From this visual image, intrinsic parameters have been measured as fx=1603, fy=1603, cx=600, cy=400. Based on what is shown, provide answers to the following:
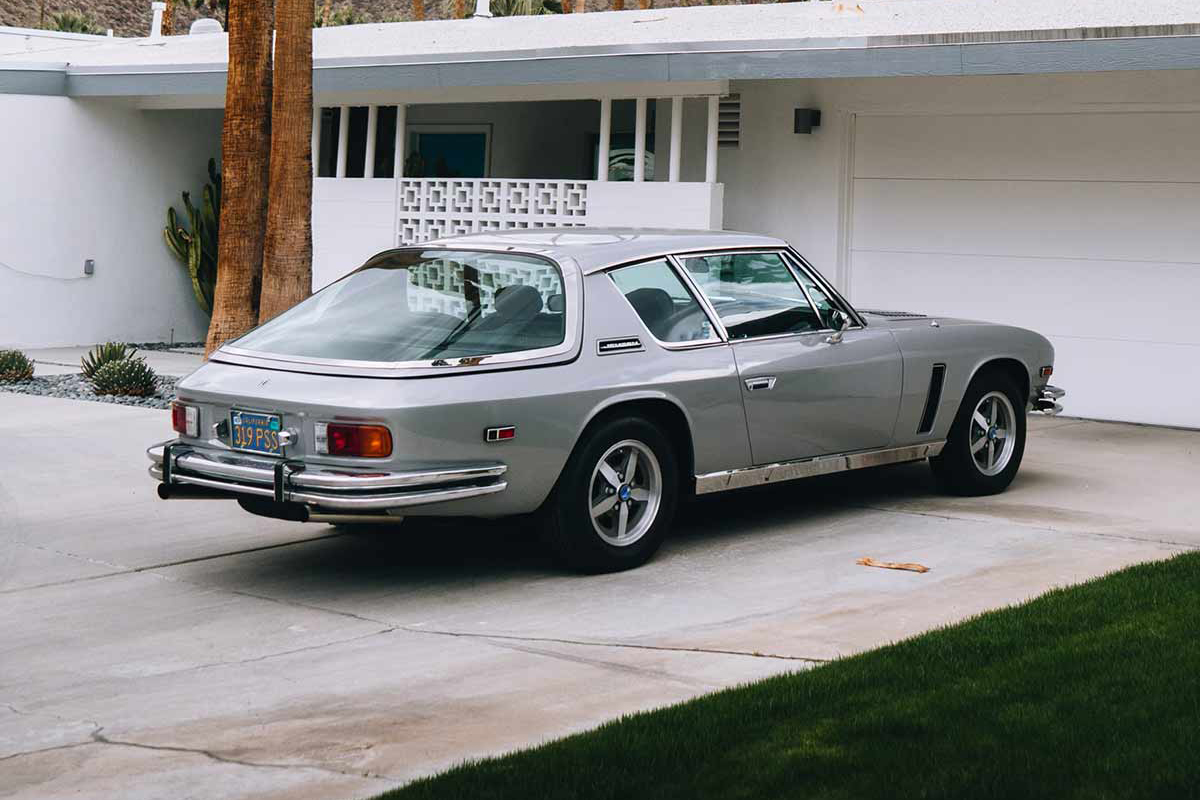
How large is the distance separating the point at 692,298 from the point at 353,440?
1.98 metres

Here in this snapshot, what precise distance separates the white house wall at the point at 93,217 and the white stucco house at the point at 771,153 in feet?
0.09

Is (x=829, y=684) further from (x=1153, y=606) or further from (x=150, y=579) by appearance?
(x=150, y=579)

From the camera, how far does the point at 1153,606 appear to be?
620 centimetres

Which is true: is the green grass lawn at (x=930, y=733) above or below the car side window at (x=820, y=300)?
below

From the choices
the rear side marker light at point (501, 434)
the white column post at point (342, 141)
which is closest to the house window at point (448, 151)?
the white column post at point (342, 141)

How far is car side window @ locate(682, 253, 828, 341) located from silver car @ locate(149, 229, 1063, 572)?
0.5 inches

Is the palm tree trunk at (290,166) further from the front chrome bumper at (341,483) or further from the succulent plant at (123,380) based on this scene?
the front chrome bumper at (341,483)

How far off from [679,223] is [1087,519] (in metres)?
6.29

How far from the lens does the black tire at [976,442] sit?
887 cm

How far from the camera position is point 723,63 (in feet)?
42.2

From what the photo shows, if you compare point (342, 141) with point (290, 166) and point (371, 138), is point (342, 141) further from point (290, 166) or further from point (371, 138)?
point (290, 166)

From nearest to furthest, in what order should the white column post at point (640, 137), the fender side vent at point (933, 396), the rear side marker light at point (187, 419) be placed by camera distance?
the rear side marker light at point (187, 419) < the fender side vent at point (933, 396) < the white column post at point (640, 137)

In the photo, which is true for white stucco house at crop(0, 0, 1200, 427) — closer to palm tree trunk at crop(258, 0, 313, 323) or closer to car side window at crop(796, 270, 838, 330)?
palm tree trunk at crop(258, 0, 313, 323)

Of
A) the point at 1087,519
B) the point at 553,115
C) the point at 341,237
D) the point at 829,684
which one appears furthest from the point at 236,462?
the point at 553,115
